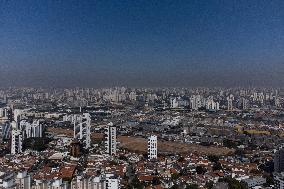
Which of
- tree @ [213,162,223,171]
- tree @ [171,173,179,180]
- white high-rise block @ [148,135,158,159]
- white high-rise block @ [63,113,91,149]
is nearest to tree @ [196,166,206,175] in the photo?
tree @ [213,162,223,171]

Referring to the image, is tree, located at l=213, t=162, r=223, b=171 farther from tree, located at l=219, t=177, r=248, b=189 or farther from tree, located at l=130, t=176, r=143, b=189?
tree, located at l=130, t=176, r=143, b=189

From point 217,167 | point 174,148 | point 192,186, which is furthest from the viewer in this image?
point 174,148

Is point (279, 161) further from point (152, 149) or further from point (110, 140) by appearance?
point (110, 140)

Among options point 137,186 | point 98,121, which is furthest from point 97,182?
point 98,121

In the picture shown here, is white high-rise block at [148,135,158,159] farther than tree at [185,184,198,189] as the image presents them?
Yes

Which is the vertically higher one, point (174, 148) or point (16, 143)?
point (16, 143)

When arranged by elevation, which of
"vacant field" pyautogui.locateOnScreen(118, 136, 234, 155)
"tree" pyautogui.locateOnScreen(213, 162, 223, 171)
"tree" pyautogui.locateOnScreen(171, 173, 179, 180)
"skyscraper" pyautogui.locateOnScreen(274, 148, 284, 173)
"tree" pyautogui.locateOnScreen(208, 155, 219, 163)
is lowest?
"vacant field" pyautogui.locateOnScreen(118, 136, 234, 155)

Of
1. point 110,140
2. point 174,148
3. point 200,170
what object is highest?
point 110,140

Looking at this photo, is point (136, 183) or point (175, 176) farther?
point (175, 176)

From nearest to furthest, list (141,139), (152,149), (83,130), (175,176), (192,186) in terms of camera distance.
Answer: (192,186), (175,176), (152,149), (83,130), (141,139)

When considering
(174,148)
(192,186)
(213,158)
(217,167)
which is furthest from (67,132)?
(192,186)
